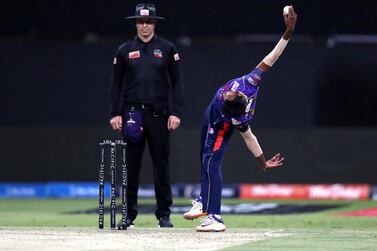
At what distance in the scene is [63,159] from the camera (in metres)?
18.2

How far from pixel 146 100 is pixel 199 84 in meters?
7.67

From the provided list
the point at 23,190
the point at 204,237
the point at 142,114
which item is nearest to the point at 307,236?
the point at 204,237

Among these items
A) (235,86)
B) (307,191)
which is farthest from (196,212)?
(307,191)

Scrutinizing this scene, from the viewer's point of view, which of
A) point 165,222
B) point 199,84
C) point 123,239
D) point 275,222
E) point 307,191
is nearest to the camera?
point 123,239

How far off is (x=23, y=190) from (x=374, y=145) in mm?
5630

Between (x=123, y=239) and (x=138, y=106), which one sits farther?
(x=138, y=106)

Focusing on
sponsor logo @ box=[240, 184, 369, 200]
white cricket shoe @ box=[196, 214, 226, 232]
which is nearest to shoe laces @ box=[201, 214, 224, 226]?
white cricket shoe @ box=[196, 214, 226, 232]

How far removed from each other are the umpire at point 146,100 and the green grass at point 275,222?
1.09 metres

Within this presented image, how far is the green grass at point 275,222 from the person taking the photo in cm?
862

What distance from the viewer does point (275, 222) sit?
1241cm

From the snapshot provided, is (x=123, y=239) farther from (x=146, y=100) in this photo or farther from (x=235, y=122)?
(x=146, y=100)

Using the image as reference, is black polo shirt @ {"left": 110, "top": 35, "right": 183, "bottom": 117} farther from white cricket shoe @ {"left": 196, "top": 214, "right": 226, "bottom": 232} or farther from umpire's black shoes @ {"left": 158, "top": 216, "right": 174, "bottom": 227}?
white cricket shoe @ {"left": 196, "top": 214, "right": 226, "bottom": 232}

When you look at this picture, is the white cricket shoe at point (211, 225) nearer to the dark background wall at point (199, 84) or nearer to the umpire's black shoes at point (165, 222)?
the umpire's black shoes at point (165, 222)

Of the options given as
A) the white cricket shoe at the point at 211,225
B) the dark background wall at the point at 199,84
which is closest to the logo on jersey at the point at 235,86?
the white cricket shoe at the point at 211,225
